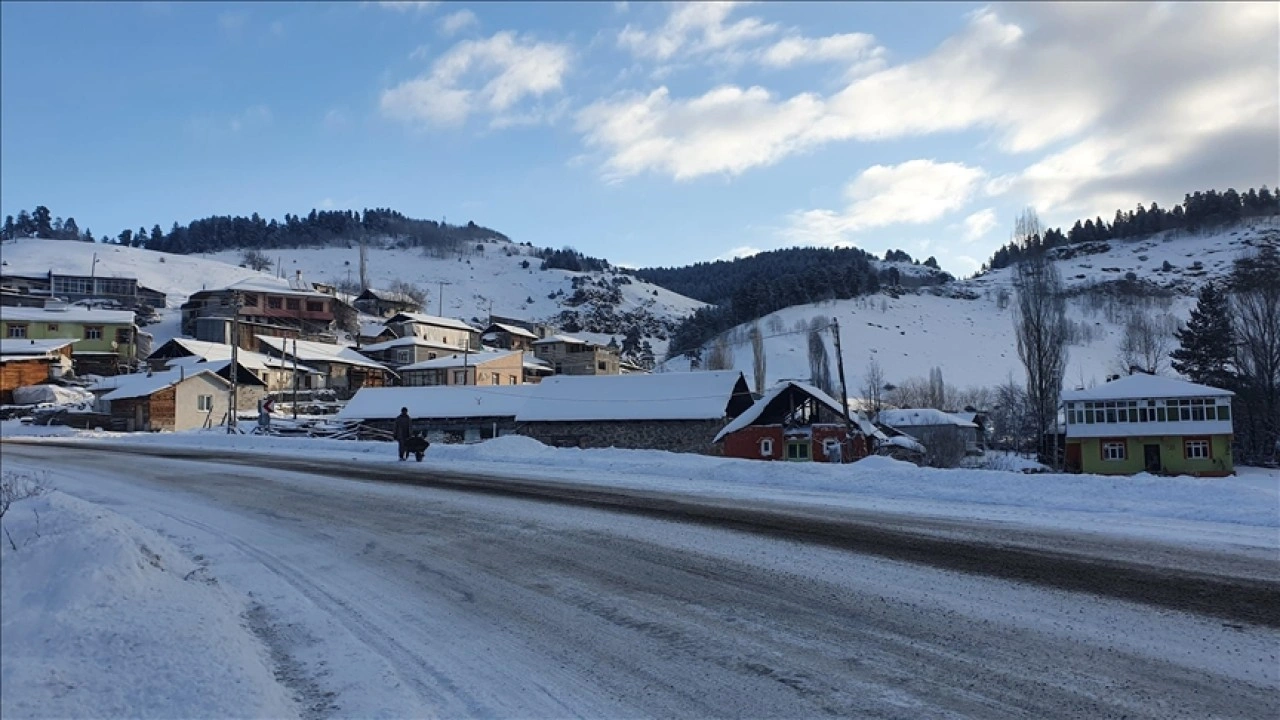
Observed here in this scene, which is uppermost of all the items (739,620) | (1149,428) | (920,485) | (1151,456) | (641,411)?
(641,411)

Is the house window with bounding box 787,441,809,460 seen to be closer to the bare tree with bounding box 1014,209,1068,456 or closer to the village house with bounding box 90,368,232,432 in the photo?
the bare tree with bounding box 1014,209,1068,456

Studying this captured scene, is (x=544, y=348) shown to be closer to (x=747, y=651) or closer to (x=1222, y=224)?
(x=1222, y=224)

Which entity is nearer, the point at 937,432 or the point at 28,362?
the point at 28,362

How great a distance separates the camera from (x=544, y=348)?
110m

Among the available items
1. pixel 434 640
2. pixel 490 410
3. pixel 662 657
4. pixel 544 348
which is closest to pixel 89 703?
pixel 434 640

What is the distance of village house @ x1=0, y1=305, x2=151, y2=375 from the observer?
3.99 m

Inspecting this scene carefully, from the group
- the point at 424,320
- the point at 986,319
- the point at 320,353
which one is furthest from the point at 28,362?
the point at 986,319

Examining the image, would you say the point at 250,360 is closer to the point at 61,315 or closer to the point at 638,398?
the point at 638,398

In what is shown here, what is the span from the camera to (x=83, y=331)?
7168mm

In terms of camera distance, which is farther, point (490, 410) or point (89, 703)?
point (490, 410)

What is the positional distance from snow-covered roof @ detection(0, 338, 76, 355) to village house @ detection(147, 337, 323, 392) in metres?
65.1

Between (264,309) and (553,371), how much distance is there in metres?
39.1

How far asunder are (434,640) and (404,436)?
63.2ft

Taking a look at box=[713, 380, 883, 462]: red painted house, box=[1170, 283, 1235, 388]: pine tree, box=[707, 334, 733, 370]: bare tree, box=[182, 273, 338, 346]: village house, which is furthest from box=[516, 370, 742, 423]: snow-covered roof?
box=[182, 273, 338, 346]: village house
